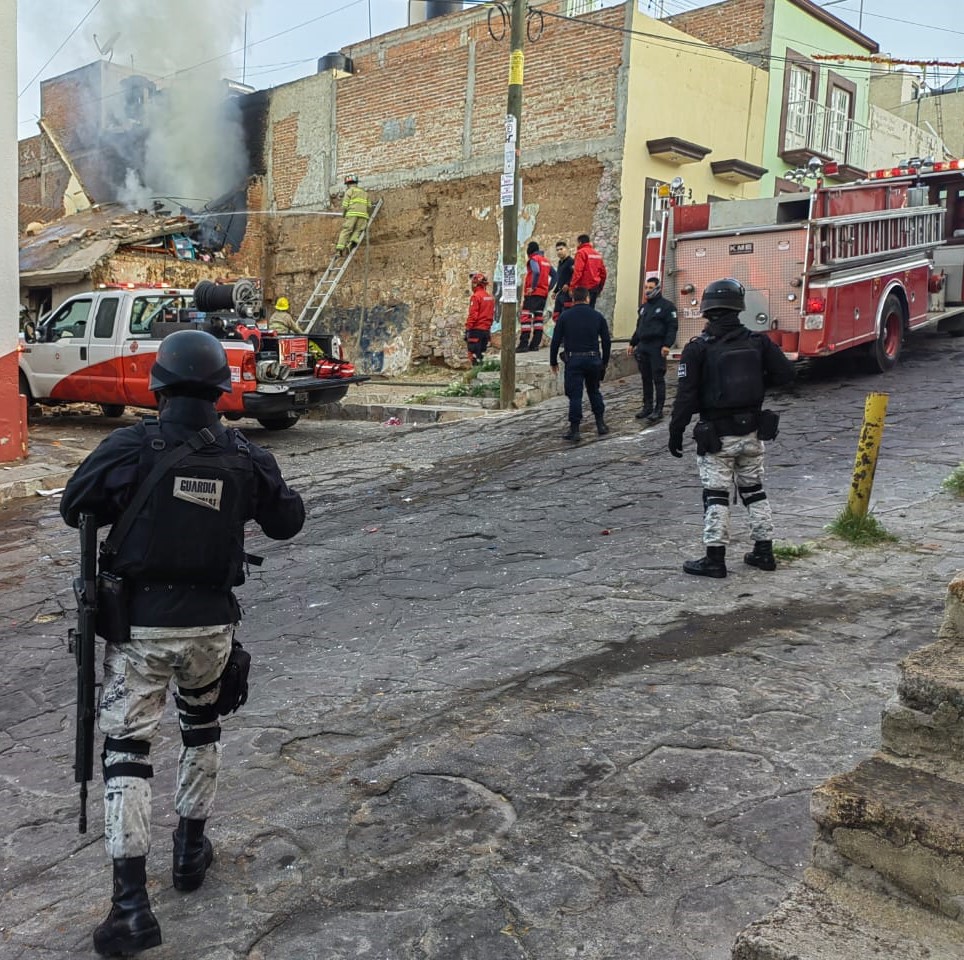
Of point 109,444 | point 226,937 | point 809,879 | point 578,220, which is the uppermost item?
point 578,220

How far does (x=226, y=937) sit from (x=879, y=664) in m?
3.17

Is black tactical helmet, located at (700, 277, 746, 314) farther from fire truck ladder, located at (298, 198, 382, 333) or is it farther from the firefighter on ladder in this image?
fire truck ladder, located at (298, 198, 382, 333)

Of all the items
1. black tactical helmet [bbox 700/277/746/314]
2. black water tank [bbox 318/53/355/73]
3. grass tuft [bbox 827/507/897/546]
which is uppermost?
black water tank [bbox 318/53/355/73]

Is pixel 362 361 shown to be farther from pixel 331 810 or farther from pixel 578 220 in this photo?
pixel 331 810

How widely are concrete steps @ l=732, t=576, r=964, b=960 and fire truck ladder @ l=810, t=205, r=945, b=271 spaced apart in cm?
918

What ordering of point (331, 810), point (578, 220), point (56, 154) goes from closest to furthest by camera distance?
point (331, 810)
point (578, 220)
point (56, 154)

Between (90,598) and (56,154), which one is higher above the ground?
(56,154)

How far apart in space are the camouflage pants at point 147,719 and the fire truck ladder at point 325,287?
58.1 ft

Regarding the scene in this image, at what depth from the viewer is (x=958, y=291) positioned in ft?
45.5

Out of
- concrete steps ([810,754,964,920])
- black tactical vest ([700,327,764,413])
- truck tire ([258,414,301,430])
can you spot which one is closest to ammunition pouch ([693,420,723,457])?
black tactical vest ([700,327,764,413])

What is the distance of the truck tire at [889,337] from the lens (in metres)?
12.3

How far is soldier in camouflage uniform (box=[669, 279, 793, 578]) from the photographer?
236 inches

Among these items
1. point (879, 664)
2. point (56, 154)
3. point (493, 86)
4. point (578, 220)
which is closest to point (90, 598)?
point (879, 664)

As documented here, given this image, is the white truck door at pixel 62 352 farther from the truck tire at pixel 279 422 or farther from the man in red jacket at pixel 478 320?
the man in red jacket at pixel 478 320
